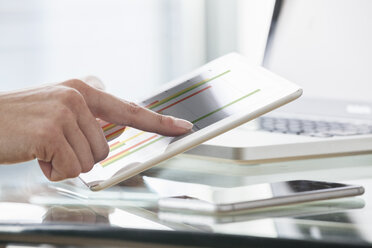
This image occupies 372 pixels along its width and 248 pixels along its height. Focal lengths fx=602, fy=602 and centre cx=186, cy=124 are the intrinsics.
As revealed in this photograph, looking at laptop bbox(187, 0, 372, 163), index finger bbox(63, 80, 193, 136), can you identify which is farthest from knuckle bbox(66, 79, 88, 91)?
laptop bbox(187, 0, 372, 163)

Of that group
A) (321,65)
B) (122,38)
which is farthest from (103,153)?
(122,38)

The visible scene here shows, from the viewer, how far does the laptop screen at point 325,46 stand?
1056 millimetres

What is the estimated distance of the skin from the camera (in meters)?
0.59

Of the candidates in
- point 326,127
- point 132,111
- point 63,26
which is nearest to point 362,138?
point 326,127

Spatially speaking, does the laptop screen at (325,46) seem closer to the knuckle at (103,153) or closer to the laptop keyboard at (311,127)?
the laptop keyboard at (311,127)

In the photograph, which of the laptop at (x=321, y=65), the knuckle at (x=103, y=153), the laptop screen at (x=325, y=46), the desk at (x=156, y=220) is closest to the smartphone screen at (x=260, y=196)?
the desk at (x=156, y=220)

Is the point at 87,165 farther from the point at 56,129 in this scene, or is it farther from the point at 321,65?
the point at 321,65

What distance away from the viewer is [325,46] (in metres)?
1.11

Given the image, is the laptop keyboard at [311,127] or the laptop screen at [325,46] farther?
the laptop screen at [325,46]

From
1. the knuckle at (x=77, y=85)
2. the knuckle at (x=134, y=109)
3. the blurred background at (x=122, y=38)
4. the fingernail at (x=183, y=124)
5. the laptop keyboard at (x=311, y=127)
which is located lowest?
the blurred background at (x=122, y=38)

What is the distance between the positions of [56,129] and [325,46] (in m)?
0.66

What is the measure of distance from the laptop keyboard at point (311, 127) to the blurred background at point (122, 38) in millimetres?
Answer: 1190

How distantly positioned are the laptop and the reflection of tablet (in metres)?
0.15

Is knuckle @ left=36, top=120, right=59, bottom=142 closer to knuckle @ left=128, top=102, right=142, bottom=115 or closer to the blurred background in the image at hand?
knuckle @ left=128, top=102, right=142, bottom=115
